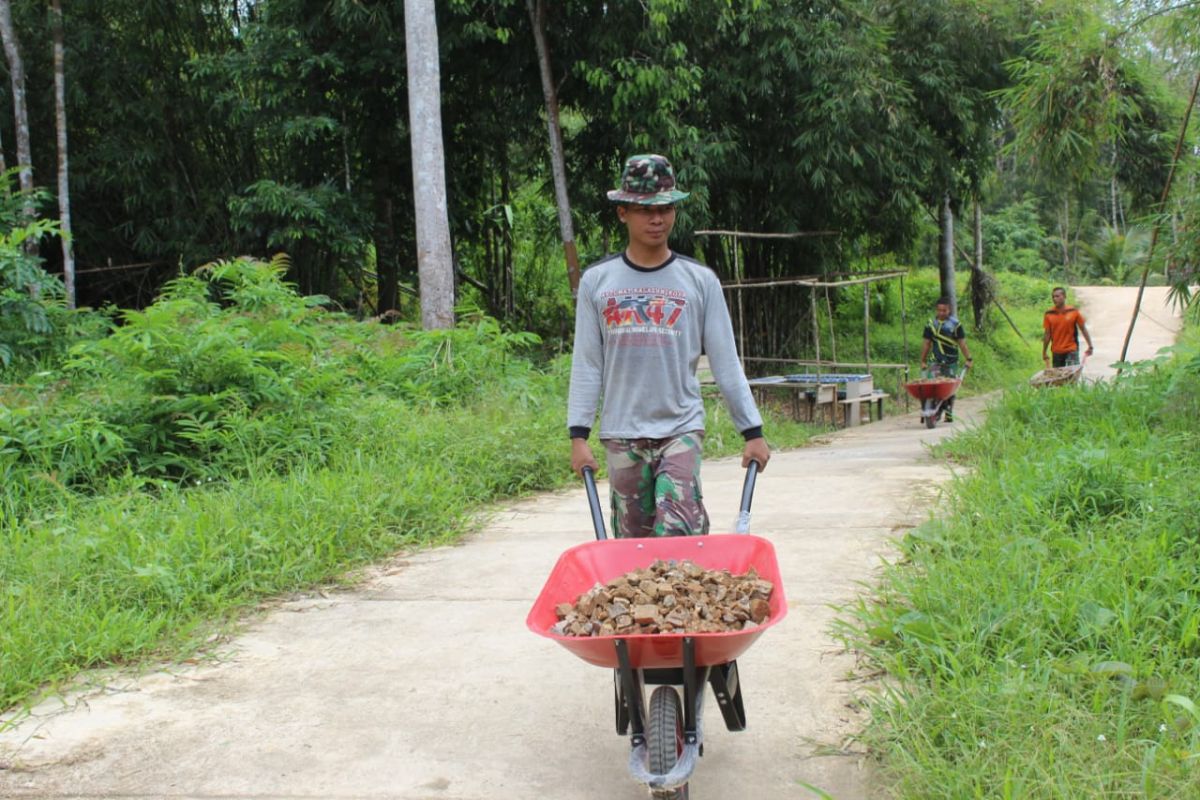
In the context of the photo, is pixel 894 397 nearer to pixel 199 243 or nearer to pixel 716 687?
pixel 199 243

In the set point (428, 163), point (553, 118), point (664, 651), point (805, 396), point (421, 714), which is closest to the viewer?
point (664, 651)

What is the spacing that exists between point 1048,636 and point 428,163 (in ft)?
27.4

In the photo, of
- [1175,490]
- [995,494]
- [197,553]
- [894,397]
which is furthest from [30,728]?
[894,397]

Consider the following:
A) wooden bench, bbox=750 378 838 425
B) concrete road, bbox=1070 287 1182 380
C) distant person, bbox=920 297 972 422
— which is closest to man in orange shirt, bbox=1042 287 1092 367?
distant person, bbox=920 297 972 422

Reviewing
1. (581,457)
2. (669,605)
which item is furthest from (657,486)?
(669,605)

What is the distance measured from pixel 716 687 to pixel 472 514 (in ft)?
12.0

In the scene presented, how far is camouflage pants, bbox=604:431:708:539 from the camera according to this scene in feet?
10.3

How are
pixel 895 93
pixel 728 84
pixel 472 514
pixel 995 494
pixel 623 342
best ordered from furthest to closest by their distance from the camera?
pixel 895 93
pixel 728 84
pixel 472 514
pixel 995 494
pixel 623 342

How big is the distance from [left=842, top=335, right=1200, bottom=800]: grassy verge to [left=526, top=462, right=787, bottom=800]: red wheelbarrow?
58 cm

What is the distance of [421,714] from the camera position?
11.0ft

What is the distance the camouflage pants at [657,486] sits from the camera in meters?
3.13

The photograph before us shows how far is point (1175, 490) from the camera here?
4.45 metres

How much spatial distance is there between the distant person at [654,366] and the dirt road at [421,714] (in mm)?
699

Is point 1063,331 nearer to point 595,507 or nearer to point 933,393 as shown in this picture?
point 933,393
